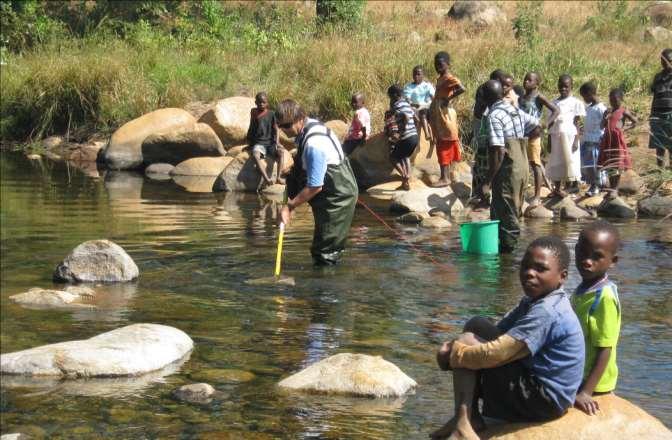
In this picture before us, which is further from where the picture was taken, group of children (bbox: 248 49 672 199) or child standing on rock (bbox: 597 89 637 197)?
group of children (bbox: 248 49 672 199)

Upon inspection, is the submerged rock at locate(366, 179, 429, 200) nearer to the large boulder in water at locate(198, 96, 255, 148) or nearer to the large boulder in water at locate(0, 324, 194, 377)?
the large boulder in water at locate(198, 96, 255, 148)

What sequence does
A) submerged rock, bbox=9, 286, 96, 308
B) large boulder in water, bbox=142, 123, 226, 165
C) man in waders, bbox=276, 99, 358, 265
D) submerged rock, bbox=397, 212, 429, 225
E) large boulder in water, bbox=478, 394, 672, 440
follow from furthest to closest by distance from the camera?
large boulder in water, bbox=142, 123, 226, 165
submerged rock, bbox=397, 212, 429, 225
man in waders, bbox=276, 99, 358, 265
submerged rock, bbox=9, 286, 96, 308
large boulder in water, bbox=478, 394, 672, 440

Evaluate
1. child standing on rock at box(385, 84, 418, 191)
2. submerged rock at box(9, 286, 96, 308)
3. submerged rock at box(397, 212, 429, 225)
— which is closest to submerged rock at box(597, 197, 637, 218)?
submerged rock at box(397, 212, 429, 225)

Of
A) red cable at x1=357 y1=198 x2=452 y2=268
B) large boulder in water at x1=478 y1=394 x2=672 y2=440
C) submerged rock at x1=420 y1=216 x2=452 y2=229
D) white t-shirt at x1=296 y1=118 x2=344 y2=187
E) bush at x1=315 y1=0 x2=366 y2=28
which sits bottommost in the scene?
large boulder in water at x1=478 y1=394 x2=672 y2=440

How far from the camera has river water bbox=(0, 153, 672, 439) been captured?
6.23m

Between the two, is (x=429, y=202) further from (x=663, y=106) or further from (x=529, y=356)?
(x=529, y=356)

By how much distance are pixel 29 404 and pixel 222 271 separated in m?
4.44

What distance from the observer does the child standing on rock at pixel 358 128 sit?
56.7ft

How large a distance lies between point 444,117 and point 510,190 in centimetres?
508

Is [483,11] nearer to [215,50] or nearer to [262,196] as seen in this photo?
[215,50]

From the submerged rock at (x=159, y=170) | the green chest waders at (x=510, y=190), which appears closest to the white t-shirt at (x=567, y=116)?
the green chest waders at (x=510, y=190)

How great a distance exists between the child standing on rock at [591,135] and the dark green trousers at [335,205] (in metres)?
5.84

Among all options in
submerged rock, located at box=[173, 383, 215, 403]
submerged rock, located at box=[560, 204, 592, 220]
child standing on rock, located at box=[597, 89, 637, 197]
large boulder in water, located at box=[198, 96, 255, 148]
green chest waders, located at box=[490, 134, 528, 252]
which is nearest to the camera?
submerged rock, located at box=[173, 383, 215, 403]

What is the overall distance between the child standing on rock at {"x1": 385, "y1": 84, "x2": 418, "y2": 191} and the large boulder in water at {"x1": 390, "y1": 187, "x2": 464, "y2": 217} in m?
1.58
